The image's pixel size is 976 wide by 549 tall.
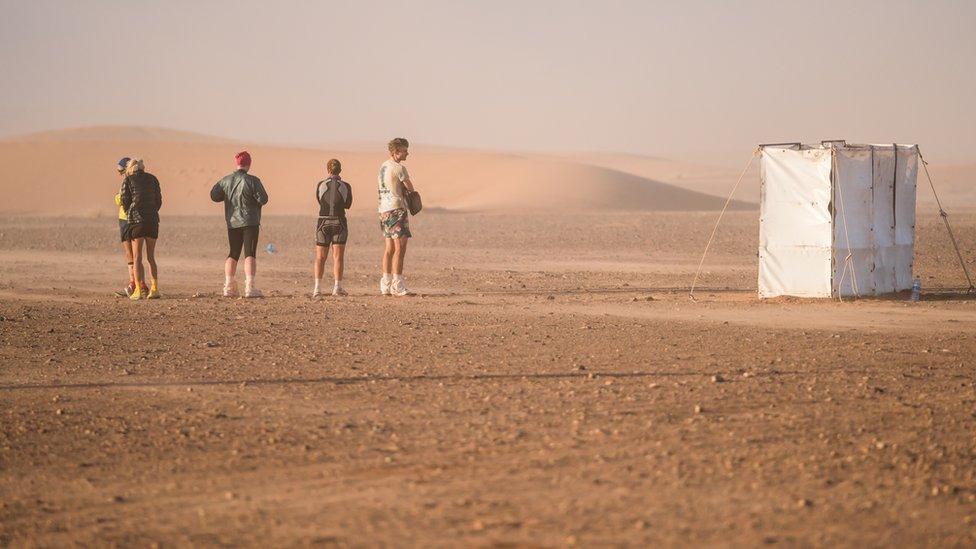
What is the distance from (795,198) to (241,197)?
21.3 feet

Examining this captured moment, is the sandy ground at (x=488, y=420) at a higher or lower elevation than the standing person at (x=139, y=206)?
lower

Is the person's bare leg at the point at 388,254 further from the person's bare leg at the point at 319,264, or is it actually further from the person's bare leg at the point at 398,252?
the person's bare leg at the point at 319,264

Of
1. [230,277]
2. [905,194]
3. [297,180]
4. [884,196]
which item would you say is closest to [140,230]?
[230,277]

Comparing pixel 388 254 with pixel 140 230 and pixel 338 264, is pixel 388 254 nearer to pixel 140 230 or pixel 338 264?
pixel 338 264

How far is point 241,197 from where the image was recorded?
47.2 feet

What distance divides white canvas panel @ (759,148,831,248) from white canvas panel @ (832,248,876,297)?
0.26 meters

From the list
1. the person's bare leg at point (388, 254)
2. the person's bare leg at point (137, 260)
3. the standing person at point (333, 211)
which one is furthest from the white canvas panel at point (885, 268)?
the person's bare leg at point (137, 260)

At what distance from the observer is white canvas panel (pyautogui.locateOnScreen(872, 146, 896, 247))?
14391mm

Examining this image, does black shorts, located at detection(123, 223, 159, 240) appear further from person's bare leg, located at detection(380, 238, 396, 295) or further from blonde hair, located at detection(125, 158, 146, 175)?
person's bare leg, located at detection(380, 238, 396, 295)

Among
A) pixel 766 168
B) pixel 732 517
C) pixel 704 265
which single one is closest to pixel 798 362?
pixel 732 517

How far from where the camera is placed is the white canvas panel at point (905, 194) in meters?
14.8

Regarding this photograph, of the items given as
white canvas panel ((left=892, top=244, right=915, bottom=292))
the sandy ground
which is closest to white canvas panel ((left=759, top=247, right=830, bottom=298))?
the sandy ground

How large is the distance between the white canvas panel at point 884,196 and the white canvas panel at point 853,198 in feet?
0.40

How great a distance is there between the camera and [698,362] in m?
9.65
